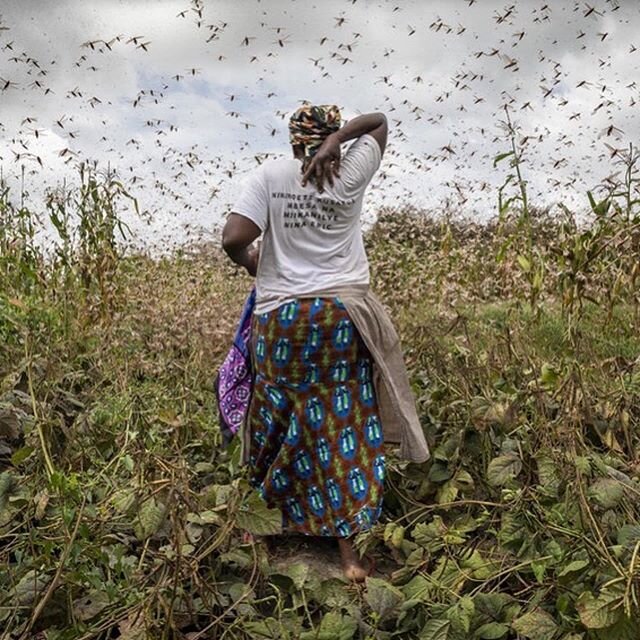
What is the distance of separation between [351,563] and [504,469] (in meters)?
0.63

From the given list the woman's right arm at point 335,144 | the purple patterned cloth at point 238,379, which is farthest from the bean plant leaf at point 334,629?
the woman's right arm at point 335,144

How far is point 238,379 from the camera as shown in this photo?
9.98 ft

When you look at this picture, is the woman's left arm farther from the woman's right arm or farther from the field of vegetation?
the field of vegetation

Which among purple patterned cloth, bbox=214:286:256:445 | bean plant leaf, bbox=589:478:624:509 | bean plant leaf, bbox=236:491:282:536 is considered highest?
purple patterned cloth, bbox=214:286:256:445

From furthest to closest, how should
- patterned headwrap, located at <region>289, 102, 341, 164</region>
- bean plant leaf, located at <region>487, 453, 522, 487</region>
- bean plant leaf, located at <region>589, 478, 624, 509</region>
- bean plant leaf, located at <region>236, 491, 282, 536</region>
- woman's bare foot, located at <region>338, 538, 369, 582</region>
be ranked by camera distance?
1. patterned headwrap, located at <region>289, 102, 341, 164</region>
2. woman's bare foot, located at <region>338, 538, 369, 582</region>
3. bean plant leaf, located at <region>487, 453, 522, 487</region>
4. bean plant leaf, located at <region>236, 491, 282, 536</region>
5. bean plant leaf, located at <region>589, 478, 624, 509</region>

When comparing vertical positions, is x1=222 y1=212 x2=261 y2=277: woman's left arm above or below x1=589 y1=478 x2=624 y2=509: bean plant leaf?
above

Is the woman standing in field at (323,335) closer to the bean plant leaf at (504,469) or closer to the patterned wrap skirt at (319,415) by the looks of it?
the patterned wrap skirt at (319,415)

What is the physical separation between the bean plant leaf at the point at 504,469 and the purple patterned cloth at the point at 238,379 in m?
0.96

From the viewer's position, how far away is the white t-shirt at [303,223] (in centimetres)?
275

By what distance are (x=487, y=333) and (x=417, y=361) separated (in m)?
0.59

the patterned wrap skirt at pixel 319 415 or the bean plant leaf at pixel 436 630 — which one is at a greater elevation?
the patterned wrap skirt at pixel 319 415

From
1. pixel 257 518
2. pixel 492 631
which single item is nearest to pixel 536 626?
pixel 492 631

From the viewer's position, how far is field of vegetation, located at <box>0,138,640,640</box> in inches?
79.1

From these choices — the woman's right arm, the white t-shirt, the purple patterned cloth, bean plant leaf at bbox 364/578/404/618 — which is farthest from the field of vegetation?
the woman's right arm
